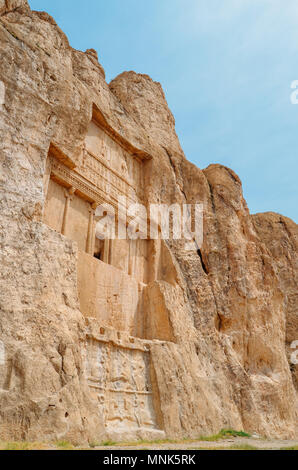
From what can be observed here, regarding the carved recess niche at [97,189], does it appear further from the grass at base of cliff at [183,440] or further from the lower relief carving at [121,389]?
the grass at base of cliff at [183,440]

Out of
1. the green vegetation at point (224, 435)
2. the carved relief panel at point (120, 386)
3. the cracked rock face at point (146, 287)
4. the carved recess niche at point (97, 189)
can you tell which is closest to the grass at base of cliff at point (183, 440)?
the green vegetation at point (224, 435)

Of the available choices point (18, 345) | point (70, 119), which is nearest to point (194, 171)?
point (70, 119)

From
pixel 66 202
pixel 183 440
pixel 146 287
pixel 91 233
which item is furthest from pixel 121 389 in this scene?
pixel 66 202

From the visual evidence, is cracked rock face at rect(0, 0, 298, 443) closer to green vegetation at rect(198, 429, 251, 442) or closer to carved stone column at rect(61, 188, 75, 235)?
green vegetation at rect(198, 429, 251, 442)

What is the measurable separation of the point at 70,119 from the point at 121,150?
3.20 m

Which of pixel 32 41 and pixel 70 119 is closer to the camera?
pixel 32 41

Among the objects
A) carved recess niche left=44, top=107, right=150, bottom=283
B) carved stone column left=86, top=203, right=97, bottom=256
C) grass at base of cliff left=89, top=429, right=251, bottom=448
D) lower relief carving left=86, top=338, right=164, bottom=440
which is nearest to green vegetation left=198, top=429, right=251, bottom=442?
grass at base of cliff left=89, top=429, right=251, bottom=448

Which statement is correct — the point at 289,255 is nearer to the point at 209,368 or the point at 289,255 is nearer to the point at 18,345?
the point at 209,368

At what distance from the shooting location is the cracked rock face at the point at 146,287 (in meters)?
7.45

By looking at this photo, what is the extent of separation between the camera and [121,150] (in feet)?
46.1

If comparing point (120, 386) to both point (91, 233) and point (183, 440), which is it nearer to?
point (183, 440)

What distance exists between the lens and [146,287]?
12688 mm

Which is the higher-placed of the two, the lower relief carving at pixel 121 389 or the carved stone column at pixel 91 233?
the carved stone column at pixel 91 233

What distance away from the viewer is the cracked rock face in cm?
745
